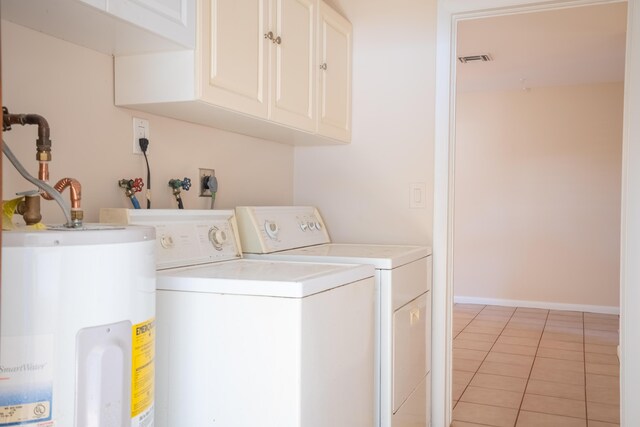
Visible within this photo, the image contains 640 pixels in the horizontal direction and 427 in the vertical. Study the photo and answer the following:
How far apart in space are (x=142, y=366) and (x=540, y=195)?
516 cm

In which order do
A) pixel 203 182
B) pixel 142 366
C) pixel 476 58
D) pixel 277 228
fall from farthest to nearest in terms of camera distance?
pixel 476 58 < pixel 277 228 < pixel 203 182 < pixel 142 366

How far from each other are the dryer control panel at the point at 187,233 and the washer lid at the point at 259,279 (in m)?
0.08

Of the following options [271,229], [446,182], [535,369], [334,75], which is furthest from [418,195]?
[535,369]

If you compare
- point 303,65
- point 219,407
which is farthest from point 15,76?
point 303,65

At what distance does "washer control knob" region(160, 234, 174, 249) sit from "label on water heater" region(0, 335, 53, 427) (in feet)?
2.47

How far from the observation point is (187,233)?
178 cm

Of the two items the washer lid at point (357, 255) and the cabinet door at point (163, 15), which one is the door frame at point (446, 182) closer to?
the washer lid at point (357, 255)

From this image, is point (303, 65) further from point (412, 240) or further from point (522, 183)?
point (522, 183)

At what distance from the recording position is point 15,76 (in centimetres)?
137

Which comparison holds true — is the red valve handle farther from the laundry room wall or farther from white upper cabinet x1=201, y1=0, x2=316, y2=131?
the laundry room wall

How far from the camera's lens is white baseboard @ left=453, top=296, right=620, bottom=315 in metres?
5.36

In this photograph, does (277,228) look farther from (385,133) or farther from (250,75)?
(385,133)

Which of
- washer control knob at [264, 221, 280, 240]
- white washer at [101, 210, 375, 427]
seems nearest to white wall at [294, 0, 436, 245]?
washer control knob at [264, 221, 280, 240]

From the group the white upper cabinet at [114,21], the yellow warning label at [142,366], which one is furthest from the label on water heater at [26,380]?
the white upper cabinet at [114,21]
